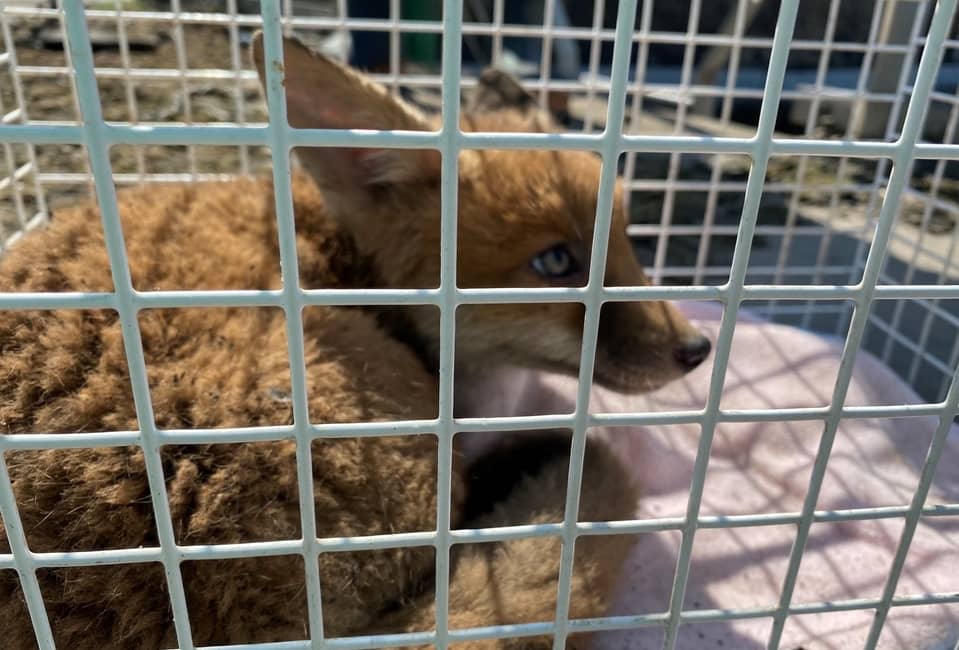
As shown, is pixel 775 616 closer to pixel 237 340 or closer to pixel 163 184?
pixel 237 340

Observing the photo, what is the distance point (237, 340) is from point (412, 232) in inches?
21.7

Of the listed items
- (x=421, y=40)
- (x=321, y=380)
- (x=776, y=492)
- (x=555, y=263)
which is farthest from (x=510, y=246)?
(x=421, y=40)

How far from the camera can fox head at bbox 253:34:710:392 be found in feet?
5.45

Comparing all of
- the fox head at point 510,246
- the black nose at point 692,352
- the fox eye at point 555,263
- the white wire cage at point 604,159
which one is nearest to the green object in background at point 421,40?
the white wire cage at point 604,159

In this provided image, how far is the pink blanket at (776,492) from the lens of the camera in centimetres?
142

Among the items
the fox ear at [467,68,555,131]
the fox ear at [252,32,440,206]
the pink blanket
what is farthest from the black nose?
the fox ear at [467,68,555,131]

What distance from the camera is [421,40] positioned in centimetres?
439

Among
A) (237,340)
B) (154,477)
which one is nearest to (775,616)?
(154,477)

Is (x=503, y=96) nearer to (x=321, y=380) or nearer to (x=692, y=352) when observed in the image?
(x=692, y=352)

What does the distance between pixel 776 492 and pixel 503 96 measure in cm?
126

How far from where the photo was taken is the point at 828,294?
2.58ft

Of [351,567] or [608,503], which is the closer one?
[351,567]

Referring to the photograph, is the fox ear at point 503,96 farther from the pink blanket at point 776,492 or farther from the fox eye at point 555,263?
the pink blanket at point 776,492

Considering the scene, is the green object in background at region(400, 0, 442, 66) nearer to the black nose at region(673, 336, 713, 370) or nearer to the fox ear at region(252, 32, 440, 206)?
the fox ear at region(252, 32, 440, 206)
